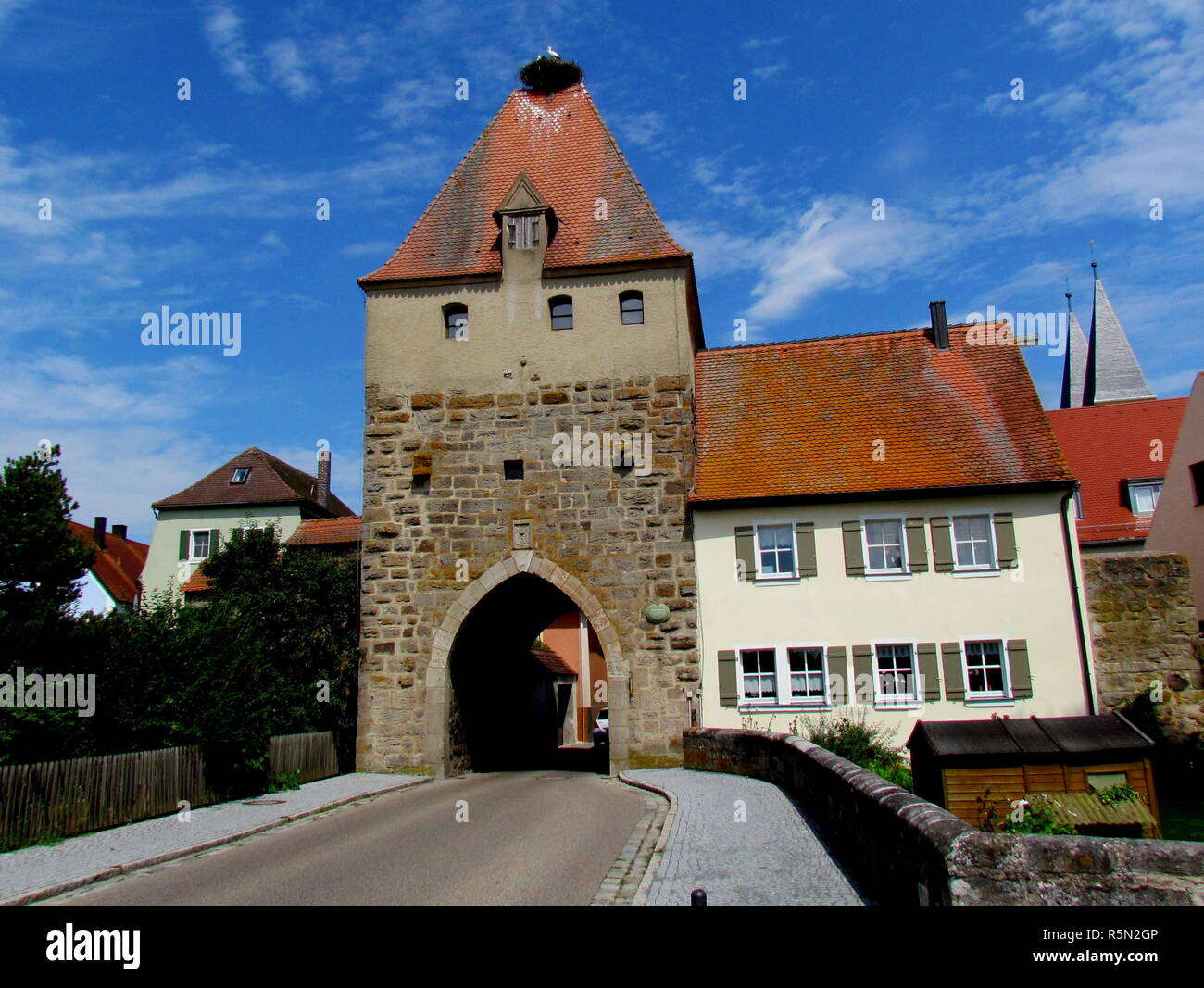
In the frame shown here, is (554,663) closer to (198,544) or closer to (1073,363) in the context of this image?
(198,544)

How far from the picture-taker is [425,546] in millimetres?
Result: 20281

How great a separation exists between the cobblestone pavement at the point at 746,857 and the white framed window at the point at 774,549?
5879 mm

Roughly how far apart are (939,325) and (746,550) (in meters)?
7.62

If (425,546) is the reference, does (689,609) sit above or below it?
below

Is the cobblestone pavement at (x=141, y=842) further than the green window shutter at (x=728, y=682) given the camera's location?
No

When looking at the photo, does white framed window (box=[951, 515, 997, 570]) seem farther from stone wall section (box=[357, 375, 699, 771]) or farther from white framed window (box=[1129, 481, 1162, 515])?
white framed window (box=[1129, 481, 1162, 515])

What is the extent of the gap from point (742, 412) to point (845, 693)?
6.51 metres

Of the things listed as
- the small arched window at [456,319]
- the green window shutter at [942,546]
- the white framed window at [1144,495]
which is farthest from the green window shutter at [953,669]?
the white framed window at [1144,495]

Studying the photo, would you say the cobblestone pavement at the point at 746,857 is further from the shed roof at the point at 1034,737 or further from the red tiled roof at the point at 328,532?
the red tiled roof at the point at 328,532

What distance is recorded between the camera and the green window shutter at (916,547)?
61.3 feet

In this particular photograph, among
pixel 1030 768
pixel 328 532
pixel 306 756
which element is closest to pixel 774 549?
pixel 1030 768

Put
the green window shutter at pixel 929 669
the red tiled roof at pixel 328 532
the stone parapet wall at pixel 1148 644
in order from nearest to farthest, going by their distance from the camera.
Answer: the green window shutter at pixel 929 669 → the stone parapet wall at pixel 1148 644 → the red tiled roof at pixel 328 532
